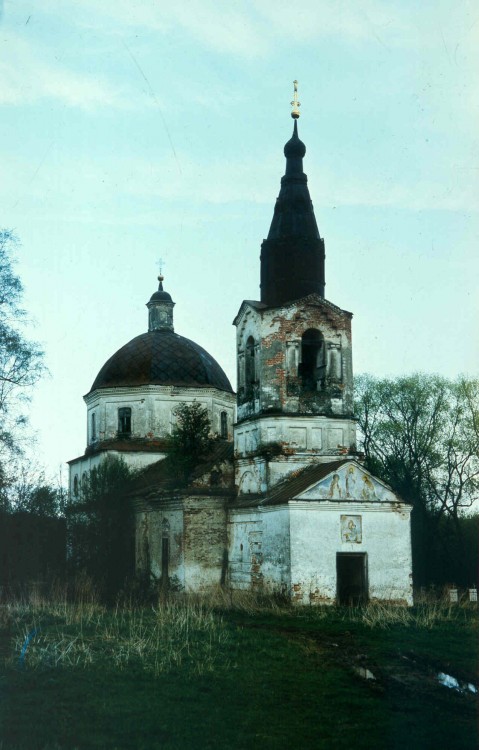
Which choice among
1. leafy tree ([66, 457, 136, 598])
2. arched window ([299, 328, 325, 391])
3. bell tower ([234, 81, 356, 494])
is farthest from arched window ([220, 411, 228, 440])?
arched window ([299, 328, 325, 391])

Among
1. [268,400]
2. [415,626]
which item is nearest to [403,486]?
[268,400]

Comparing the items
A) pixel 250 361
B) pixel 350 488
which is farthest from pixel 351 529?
A: pixel 250 361

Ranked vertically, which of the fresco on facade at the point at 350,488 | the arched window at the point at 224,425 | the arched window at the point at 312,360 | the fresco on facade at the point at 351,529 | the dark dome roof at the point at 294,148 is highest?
the dark dome roof at the point at 294,148

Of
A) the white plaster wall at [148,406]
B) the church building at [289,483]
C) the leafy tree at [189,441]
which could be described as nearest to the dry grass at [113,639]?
the church building at [289,483]

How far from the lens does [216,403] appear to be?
106ft

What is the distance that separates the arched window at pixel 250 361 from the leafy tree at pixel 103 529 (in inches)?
253

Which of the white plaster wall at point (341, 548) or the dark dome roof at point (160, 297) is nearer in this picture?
the white plaster wall at point (341, 548)

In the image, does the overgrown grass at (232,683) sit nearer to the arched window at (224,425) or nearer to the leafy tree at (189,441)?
the leafy tree at (189,441)

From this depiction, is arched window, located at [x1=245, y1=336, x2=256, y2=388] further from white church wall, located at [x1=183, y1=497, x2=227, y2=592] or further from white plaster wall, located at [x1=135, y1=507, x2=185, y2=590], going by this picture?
white plaster wall, located at [x1=135, y1=507, x2=185, y2=590]

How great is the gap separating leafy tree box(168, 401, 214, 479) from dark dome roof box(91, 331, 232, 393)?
404 cm

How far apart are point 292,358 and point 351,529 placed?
509cm

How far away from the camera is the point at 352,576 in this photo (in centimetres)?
2289

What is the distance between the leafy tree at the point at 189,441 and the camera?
1070 inches

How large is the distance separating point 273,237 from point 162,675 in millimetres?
16187
